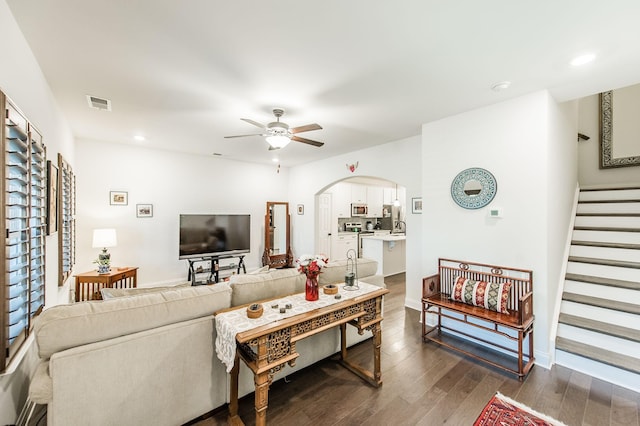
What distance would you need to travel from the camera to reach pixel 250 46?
75.2 inches

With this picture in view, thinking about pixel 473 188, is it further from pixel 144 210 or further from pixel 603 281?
pixel 144 210

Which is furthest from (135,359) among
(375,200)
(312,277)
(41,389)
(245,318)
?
(375,200)

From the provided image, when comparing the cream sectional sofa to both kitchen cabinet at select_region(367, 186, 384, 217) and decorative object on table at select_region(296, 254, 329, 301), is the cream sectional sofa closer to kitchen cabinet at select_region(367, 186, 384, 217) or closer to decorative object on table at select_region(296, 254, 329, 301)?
decorative object on table at select_region(296, 254, 329, 301)

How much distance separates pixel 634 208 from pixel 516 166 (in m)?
2.11

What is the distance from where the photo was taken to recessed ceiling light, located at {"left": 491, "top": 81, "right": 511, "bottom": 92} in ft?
7.99

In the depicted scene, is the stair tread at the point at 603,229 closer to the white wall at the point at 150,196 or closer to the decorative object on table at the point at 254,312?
the decorative object on table at the point at 254,312

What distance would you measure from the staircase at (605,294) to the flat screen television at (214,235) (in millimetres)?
5199

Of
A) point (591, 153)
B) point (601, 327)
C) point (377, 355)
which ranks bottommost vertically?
point (377, 355)

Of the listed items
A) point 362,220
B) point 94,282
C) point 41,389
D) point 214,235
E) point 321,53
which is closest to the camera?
point 41,389

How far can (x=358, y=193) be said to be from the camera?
764cm

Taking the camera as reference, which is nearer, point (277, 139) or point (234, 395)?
point (234, 395)

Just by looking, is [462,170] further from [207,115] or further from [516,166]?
[207,115]

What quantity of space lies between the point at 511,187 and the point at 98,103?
15.1 ft

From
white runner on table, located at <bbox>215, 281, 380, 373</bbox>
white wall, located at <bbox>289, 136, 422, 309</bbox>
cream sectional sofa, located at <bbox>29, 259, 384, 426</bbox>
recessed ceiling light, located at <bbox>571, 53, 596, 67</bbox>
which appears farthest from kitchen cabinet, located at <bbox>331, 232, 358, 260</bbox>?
recessed ceiling light, located at <bbox>571, 53, 596, 67</bbox>
